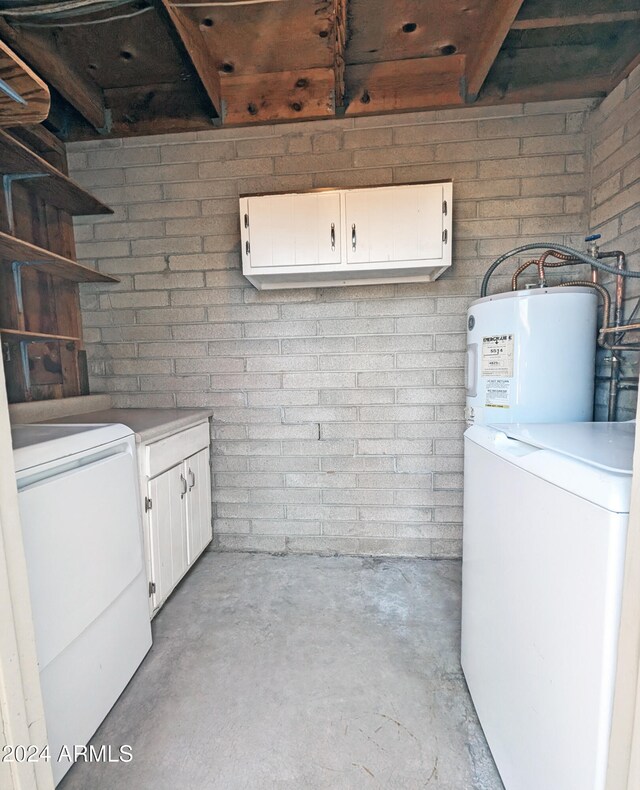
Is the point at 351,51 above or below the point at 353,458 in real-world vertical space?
above

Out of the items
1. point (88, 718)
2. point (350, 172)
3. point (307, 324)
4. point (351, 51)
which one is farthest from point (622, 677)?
point (351, 51)

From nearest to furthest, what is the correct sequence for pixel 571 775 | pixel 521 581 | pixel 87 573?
1. pixel 571 775
2. pixel 521 581
3. pixel 87 573

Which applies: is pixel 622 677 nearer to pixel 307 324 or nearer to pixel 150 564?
pixel 150 564

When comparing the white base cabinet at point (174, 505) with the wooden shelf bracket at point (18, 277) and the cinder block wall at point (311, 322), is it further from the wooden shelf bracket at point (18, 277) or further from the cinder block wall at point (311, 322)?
the wooden shelf bracket at point (18, 277)

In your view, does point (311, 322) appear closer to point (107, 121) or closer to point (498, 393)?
point (498, 393)

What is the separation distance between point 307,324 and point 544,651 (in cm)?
198

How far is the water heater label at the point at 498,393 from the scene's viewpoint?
1788 mm

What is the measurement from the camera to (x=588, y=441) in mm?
994

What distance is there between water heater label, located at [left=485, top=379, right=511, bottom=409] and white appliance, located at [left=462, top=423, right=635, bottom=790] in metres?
0.51

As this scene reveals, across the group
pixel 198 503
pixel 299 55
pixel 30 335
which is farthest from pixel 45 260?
pixel 299 55

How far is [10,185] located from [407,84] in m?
2.31

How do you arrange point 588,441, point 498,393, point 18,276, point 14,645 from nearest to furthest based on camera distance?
point 14,645, point 588,441, point 498,393, point 18,276

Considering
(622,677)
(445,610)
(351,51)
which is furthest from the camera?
(351,51)

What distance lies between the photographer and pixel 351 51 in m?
2.10
